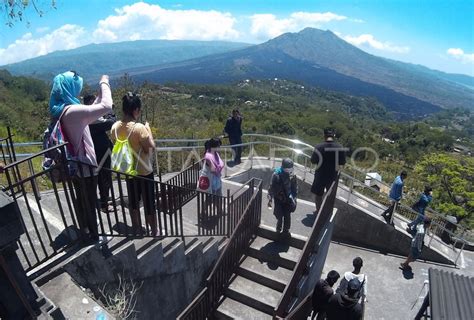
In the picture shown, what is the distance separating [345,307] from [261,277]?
6.74 feet

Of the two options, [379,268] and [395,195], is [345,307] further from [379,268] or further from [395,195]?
[395,195]

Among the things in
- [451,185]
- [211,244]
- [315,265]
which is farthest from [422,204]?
[451,185]

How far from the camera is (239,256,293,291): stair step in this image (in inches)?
244

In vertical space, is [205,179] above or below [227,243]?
above

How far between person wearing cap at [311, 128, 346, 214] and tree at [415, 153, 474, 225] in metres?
18.1

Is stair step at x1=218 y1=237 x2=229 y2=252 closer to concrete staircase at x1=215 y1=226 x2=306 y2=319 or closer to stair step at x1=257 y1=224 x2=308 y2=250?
concrete staircase at x1=215 y1=226 x2=306 y2=319

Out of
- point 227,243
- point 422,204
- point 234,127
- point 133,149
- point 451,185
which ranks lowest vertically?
point 451,185

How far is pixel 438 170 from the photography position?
25.7m

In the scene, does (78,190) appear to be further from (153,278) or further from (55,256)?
(153,278)

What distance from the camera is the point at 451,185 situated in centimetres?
2398

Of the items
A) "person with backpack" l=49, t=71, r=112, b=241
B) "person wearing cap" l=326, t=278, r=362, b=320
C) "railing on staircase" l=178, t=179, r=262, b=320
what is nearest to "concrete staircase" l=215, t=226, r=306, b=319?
"railing on staircase" l=178, t=179, r=262, b=320

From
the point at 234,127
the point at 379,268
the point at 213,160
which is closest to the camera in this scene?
the point at 213,160

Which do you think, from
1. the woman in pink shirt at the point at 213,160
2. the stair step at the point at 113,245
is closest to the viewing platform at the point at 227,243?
the stair step at the point at 113,245

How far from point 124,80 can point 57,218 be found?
22717 mm
